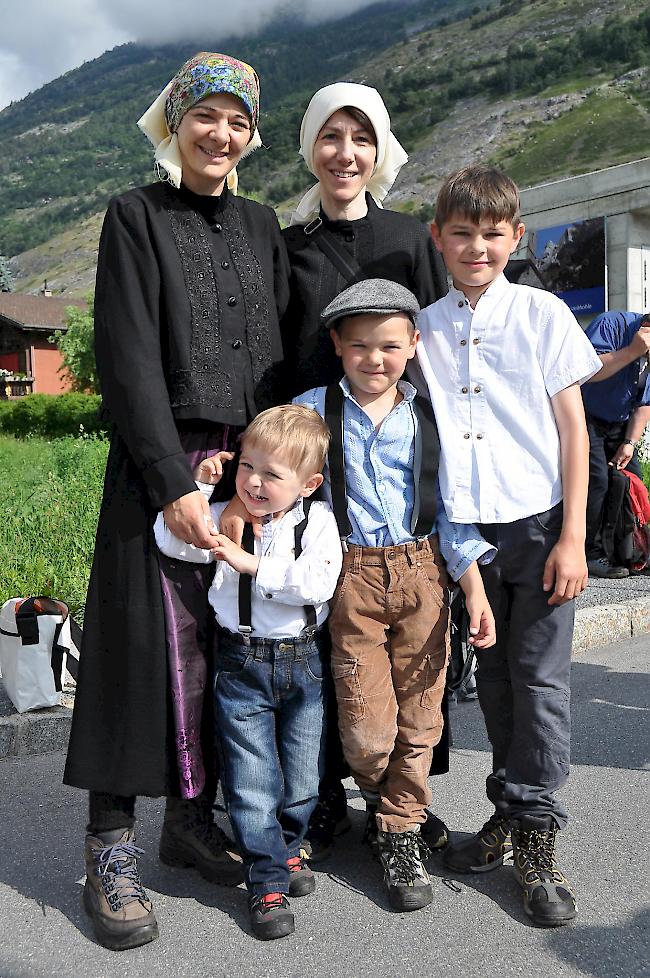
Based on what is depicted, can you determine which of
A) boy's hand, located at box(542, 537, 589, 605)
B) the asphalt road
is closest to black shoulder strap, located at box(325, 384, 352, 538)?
boy's hand, located at box(542, 537, 589, 605)

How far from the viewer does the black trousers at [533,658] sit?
2.87 m

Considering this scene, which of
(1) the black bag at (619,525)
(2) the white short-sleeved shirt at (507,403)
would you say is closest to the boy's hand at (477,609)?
(2) the white short-sleeved shirt at (507,403)

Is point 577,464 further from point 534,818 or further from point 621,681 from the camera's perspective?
point 621,681

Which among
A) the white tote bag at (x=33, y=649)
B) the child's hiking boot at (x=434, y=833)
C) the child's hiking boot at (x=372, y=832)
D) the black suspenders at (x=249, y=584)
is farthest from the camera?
the white tote bag at (x=33, y=649)

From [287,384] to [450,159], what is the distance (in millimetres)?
120660

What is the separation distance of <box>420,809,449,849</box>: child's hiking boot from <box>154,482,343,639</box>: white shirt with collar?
0.91 meters

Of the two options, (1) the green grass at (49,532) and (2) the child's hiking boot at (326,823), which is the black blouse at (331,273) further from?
(1) the green grass at (49,532)

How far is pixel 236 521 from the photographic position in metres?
2.82

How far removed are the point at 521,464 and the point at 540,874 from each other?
125 cm

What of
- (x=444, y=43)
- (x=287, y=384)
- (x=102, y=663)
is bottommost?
(x=102, y=663)

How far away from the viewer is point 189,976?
8.33 feet

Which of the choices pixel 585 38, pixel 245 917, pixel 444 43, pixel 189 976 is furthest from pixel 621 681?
pixel 444 43

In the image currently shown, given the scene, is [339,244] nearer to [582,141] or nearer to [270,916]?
[270,916]

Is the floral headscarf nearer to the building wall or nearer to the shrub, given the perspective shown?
the shrub
